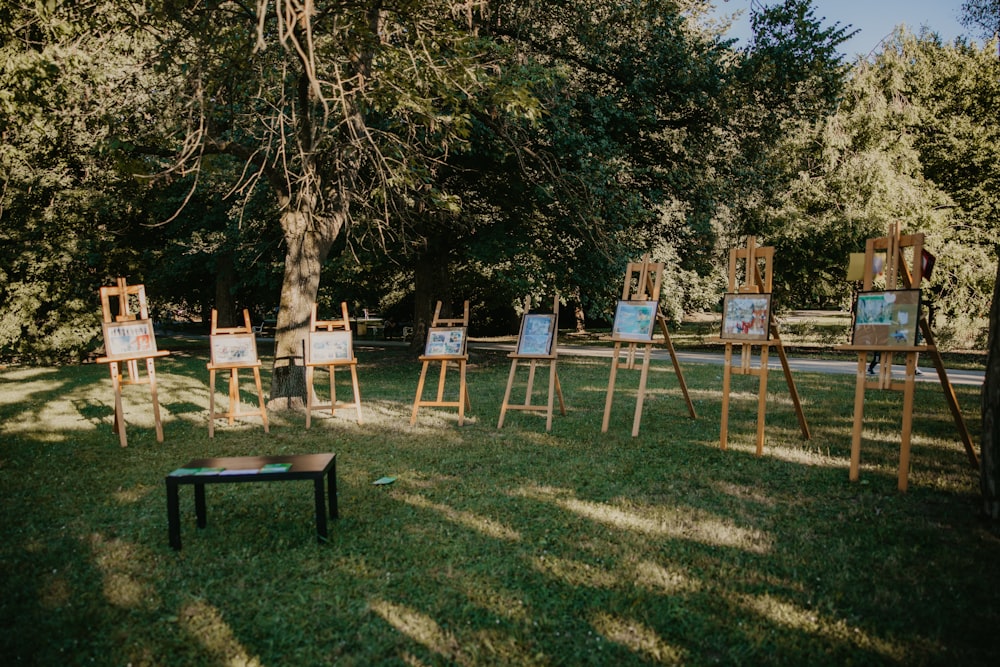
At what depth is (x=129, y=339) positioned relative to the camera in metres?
8.18

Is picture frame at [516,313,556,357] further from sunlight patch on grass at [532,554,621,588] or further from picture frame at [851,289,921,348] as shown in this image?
sunlight patch on grass at [532,554,621,588]

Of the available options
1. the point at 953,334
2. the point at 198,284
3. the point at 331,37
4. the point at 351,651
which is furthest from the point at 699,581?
the point at 198,284

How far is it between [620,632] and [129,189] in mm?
19768

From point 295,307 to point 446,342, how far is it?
2.77 meters

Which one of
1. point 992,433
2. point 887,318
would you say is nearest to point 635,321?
point 887,318

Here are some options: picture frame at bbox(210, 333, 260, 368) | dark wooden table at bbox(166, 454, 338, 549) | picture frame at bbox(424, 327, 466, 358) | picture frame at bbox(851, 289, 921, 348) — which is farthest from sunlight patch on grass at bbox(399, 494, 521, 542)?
picture frame at bbox(210, 333, 260, 368)

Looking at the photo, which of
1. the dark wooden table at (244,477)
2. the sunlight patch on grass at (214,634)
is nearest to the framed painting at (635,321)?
the dark wooden table at (244,477)

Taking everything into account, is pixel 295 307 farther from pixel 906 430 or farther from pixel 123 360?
pixel 906 430

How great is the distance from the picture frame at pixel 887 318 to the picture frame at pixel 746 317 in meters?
1.06

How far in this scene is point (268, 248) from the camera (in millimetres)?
18219

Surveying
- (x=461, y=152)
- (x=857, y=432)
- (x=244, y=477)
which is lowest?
(x=857, y=432)

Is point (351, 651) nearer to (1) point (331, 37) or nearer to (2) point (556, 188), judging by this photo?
(1) point (331, 37)

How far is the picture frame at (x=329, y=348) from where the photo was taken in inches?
351

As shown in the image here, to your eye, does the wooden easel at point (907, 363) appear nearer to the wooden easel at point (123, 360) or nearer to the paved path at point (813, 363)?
the paved path at point (813, 363)
